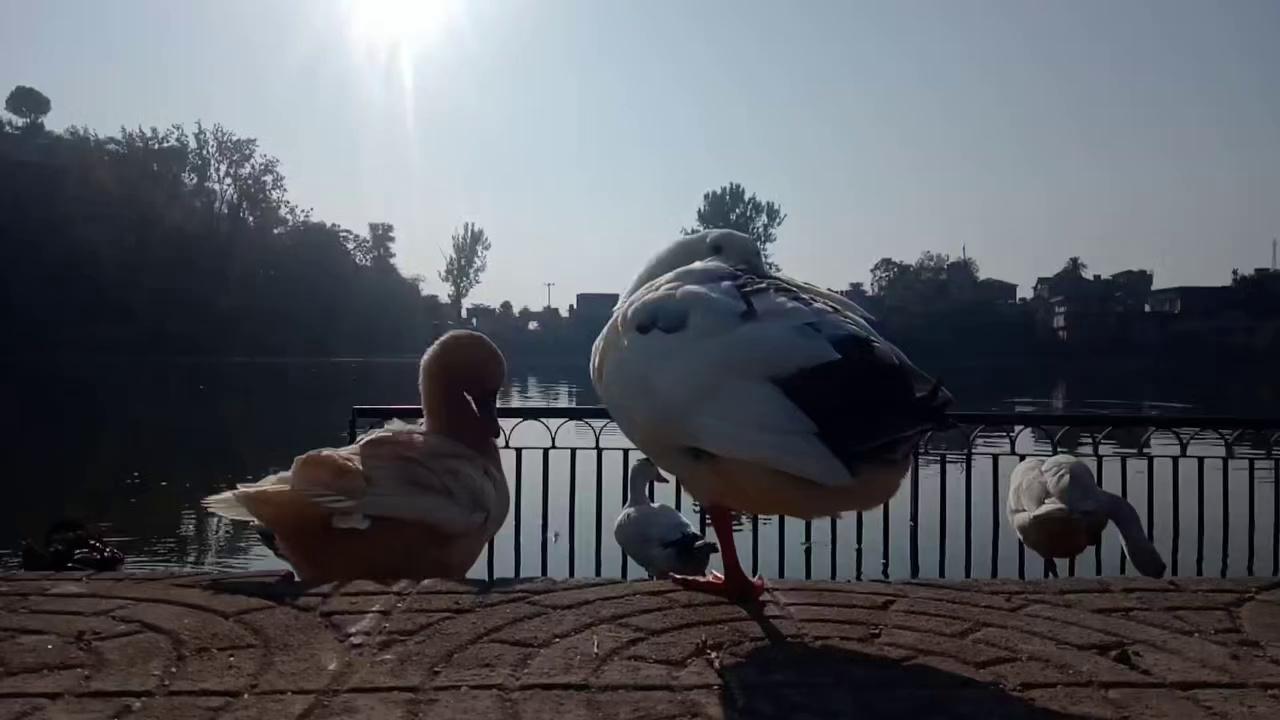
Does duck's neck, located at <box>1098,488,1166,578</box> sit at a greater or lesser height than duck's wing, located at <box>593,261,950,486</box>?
lesser

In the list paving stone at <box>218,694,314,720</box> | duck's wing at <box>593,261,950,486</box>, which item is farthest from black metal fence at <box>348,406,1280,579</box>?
paving stone at <box>218,694,314,720</box>

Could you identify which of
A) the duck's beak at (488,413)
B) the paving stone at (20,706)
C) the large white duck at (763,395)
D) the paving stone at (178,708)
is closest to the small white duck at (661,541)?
the duck's beak at (488,413)

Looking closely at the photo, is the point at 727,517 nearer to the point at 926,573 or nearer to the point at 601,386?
the point at 601,386

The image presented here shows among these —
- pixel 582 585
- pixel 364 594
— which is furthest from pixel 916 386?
pixel 364 594

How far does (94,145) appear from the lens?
5312 centimetres

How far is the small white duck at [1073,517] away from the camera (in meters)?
6.33

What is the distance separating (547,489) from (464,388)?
1510 mm

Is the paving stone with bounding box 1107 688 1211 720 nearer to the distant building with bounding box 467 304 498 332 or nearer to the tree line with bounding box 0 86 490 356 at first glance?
the tree line with bounding box 0 86 490 356

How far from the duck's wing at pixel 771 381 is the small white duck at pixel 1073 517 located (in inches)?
162

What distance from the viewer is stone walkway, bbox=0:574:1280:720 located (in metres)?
2.27

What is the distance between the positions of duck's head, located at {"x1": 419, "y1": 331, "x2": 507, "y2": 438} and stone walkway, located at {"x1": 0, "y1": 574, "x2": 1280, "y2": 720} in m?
1.43

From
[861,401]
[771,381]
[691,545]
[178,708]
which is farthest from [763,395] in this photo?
[691,545]

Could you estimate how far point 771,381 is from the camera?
259 centimetres

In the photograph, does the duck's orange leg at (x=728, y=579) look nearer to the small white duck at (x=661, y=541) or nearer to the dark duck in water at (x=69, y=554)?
the small white duck at (x=661, y=541)
